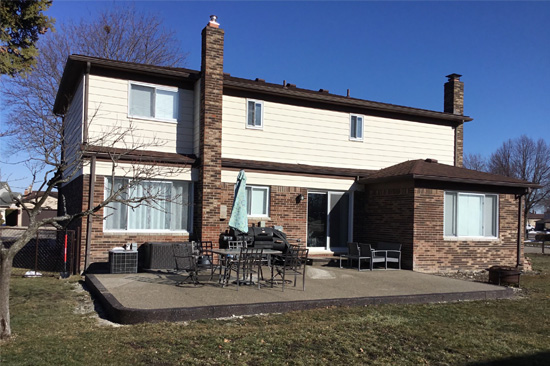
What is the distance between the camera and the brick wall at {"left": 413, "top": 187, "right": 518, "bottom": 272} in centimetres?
1397

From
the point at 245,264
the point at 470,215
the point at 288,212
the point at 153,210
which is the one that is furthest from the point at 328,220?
the point at 245,264

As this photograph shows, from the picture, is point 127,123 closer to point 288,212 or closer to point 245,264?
point 288,212

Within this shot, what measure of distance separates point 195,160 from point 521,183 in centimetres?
1044

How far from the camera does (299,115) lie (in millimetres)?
15750

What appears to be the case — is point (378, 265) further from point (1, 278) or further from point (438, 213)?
point (1, 278)

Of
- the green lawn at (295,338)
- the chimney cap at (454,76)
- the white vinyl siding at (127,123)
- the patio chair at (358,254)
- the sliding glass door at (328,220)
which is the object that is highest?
the chimney cap at (454,76)

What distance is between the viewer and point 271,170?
14844mm

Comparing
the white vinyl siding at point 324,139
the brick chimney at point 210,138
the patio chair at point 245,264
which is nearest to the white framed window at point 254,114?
the white vinyl siding at point 324,139

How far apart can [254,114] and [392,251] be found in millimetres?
5928

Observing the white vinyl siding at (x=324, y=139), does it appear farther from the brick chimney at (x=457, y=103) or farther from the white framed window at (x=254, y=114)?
the brick chimney at (x=457, y=103)

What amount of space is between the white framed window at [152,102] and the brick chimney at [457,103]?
1102cm

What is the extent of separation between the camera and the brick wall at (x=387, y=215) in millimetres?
14102

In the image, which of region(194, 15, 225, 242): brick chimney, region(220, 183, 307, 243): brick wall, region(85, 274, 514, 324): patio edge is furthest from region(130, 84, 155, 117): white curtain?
region(85, 274, 514, 324): patio edge

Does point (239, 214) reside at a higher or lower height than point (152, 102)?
lower
